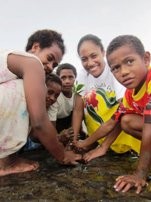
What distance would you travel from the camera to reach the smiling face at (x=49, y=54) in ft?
10.3

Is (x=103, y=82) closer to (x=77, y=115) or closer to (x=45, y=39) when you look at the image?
(x=77, y=115)

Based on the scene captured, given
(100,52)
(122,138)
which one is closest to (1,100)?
(122,138)

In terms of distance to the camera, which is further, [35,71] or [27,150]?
[27,150]

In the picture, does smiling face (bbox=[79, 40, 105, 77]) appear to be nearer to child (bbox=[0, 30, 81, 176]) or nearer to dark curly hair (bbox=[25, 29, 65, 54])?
dark curly hair (bbox=[25, 29, 65, 54])

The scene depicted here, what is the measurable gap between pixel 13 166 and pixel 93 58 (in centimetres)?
222

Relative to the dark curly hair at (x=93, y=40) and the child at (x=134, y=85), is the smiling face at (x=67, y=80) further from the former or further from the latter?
the child at (x=134, y=85)

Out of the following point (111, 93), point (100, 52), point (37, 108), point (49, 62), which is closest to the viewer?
point (37, 108)

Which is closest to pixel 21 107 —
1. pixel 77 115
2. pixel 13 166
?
pixel 13 166

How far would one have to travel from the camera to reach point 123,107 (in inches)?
133

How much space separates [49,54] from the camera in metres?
3.13

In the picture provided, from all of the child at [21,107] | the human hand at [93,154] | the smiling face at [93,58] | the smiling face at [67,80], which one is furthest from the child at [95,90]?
the child at [21,107]

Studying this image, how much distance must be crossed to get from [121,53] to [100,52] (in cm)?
165

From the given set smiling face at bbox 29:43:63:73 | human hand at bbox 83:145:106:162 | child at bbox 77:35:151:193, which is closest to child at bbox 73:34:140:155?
human hand at bbox 83:145:106:162

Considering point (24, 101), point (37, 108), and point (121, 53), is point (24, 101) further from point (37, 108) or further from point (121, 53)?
point (121, 53)
